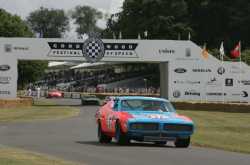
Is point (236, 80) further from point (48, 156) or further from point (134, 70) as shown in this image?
point (134, 70)

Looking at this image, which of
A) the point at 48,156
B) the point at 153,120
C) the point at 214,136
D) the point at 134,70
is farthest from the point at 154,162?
the point at 134,70

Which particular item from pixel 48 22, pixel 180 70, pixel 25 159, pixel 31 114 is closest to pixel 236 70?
pixel 180 70

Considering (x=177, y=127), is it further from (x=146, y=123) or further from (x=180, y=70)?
(x=180, y=70)

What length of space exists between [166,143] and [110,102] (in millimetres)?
1972

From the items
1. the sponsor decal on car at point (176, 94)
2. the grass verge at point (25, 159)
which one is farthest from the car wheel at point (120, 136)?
the sponsor decal on car at point (176, 94)

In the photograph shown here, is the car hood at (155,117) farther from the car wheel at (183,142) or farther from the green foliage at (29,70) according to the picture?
the green foliage at (29,70)

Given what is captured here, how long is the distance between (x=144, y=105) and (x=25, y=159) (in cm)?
635

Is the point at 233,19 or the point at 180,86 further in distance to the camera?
the point at 233,19

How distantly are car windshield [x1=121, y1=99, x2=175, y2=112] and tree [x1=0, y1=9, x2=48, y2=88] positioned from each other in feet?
236

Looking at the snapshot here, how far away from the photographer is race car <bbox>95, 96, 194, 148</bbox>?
1970cm

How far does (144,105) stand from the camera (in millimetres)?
21031

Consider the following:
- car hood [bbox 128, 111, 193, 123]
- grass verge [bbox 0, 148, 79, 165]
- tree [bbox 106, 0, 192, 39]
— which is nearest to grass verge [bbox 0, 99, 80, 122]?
car hood [bbox 128, 111, 193, 123]

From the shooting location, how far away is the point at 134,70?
11600 centimetres

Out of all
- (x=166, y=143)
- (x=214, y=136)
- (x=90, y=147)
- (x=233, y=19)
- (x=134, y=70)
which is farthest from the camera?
(x=134, y=70)
